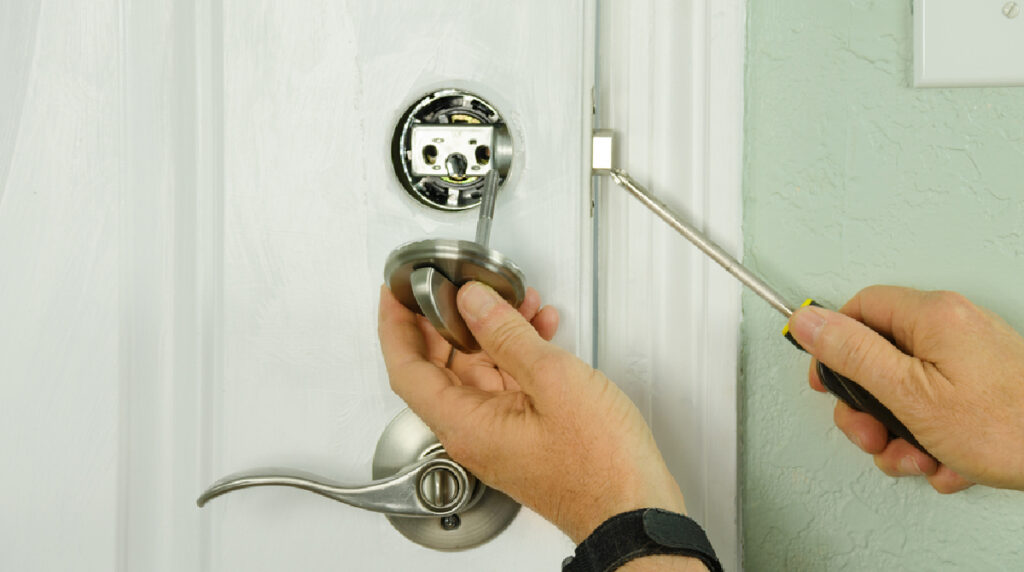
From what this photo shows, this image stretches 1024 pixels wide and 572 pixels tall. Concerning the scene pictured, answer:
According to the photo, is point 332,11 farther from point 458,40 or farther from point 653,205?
point 653,205

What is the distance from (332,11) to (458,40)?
0.08m

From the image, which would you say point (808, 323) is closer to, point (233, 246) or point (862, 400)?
point (862, 400)

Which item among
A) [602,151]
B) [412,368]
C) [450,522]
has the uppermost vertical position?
[602,151]

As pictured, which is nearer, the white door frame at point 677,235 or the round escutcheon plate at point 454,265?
the round escutcheon plate at point 454,265

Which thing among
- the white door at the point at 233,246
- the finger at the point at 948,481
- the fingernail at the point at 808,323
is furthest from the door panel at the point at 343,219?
the finger at the point at 948,481

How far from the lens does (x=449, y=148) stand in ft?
1.37

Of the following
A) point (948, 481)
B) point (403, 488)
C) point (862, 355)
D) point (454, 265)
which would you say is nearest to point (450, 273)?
point (454, 265)

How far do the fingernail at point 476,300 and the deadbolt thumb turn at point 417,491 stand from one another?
10 centimetres

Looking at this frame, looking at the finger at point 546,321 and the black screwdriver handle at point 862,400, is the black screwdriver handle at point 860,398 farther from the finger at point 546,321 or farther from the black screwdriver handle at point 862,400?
the finger at point 546,321

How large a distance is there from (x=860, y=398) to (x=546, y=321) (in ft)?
0.64

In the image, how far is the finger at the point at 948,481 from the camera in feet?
1.42

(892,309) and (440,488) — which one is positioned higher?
(892,309)

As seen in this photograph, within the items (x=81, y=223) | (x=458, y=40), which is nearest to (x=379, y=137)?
(x=458, y=40)

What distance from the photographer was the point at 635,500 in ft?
1.24
